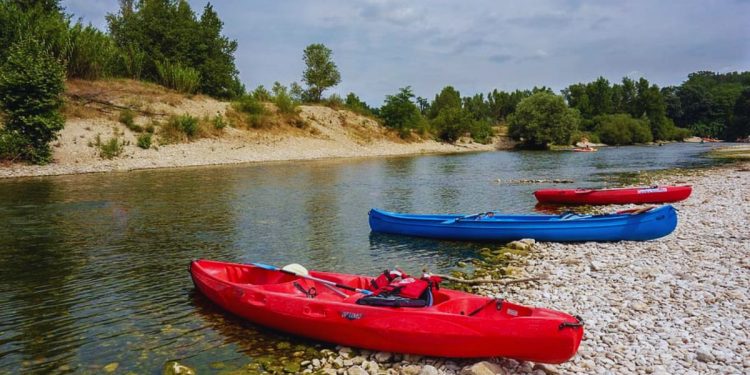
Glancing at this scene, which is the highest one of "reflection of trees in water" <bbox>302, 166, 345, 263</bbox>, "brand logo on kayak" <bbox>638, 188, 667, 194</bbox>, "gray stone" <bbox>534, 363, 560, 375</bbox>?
"brand logo on kayak" <bbox>638, 188, 667, 194</bbox>

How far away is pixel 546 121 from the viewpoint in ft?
288

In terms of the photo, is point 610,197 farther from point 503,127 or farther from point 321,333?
point 503,127

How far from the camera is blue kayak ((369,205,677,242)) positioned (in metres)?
14.4

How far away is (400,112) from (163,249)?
2771 inches

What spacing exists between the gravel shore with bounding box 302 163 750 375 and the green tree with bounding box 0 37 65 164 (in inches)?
1479

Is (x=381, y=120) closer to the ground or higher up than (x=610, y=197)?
higher up

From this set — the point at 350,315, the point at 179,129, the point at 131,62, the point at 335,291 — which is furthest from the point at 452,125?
the point at 350,315

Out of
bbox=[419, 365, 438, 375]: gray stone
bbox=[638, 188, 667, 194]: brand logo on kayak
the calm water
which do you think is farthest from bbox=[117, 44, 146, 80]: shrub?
bbox=[419, 365, 438, 375]: gray stone

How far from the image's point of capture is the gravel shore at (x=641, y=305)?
6.78m

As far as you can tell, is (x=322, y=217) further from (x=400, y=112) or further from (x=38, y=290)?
Answer: (x=400, y=112)

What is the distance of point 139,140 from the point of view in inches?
1751

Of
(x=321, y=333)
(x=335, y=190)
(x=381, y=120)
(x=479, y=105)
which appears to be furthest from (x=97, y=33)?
(x=479, y=105)

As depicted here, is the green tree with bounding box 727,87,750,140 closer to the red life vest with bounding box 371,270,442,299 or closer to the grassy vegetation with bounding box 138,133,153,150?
the grassy vegetation with bounding box 138,133,153,150

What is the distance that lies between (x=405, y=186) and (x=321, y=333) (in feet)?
75.2
